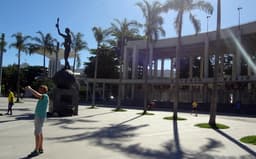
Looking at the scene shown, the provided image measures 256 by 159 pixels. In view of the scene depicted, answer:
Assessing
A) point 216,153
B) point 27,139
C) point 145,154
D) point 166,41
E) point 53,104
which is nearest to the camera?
point 145,154

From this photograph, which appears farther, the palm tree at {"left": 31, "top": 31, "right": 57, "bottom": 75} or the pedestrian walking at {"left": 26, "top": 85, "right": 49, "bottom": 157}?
the palm tree at {"left": 31, "top": 31, "right": 57, "bottom": 75}

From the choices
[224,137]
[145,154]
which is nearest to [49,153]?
[145,154]

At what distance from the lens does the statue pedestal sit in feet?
79.3

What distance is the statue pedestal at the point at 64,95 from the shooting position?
952 inches

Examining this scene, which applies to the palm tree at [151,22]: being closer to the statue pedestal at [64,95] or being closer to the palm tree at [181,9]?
the palm tree at [181,9]

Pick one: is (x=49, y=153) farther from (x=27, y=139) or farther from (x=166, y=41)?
(x=166, y=41)

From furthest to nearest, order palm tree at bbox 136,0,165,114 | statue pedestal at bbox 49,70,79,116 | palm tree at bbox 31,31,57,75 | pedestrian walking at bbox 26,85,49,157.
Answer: palm tree at bbox 31,31,57,75 < palm tree at bbox 136,0,165,114 < statue pedestal at bbox 49,70,79,116 < pedestrian walking at bbox 26,85,49,157

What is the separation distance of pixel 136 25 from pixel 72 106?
16191 millimetres

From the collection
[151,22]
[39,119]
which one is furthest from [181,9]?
[39,119]

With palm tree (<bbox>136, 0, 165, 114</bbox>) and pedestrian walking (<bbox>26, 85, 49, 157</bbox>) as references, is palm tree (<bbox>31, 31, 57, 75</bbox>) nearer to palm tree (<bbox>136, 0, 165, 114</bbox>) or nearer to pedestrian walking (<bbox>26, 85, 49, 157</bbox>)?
palm tree (<bbox>136, 0, 165, 114</bbox>)

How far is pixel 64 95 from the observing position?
2469 cm

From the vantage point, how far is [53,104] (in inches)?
951

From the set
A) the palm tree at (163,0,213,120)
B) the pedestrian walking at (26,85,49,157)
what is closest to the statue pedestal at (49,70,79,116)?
the palm tree at (163,0,213,120)

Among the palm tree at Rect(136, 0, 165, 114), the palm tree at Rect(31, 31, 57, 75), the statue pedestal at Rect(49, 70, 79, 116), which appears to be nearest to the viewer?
the statue pedestal at Rect(49, 70, 79, 116)
